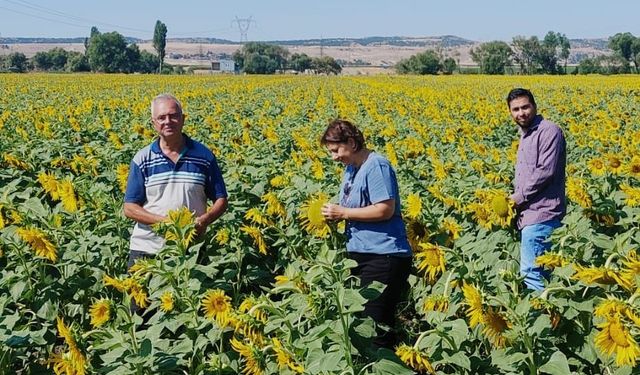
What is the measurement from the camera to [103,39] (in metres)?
78.5

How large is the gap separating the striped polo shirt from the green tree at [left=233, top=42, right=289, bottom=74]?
80.5 m

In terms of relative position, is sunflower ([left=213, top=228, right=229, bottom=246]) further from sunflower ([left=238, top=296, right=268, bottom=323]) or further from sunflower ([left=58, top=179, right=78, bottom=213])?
sunflower ([left=238, top=296, right=268, bottom=323])

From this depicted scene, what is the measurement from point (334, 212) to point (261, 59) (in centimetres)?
8783

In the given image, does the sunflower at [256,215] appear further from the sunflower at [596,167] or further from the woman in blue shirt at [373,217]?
the sunflower at [596,167]

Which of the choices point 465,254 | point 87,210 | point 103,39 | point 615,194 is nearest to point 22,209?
point 87,210

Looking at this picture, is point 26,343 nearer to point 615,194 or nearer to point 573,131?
point 615,194

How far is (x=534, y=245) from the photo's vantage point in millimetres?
4012

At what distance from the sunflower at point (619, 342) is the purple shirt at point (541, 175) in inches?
75.6

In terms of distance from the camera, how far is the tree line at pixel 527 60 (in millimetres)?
66188

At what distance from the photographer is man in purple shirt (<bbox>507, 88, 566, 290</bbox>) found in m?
3.94

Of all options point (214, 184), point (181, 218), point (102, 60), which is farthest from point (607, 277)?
point (102, 60)

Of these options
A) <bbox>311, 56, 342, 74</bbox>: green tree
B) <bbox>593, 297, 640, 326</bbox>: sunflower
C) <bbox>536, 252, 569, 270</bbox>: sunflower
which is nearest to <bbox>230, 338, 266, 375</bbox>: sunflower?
<bbox>593, 297, 640, 326</bbox>: sunflower

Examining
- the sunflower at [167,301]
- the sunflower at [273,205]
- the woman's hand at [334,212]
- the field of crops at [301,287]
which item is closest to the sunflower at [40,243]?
the field of crops at [301,287]

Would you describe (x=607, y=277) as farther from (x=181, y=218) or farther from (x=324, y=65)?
(x=324, y=65)
